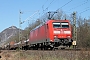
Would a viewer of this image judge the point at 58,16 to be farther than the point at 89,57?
Yes

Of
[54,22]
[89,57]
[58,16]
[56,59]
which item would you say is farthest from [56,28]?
[58,16]

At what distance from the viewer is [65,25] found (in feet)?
90.5

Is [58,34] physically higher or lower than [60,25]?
lower

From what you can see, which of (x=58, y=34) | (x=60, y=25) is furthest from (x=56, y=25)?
(x=58, y=34)

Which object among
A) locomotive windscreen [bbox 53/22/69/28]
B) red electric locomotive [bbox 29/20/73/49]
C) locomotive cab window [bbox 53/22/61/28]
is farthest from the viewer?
locomotive cab window [bbox 53/22/61/28]

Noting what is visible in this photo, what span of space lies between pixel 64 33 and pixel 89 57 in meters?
17.1

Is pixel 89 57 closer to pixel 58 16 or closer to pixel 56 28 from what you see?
pixel 56 28

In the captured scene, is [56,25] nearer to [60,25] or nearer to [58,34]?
[60,25]

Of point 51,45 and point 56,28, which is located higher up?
point 56,28

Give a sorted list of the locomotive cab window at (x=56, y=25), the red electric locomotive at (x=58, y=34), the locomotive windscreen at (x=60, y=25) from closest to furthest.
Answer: the red electric locomotive at (x=58, y=34)
the locomotive windscreen at (x=60, y=25)
the locomotive cab window at (x=56, y=25)

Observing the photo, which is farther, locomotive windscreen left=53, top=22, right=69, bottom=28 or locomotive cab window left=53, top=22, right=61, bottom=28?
locomotive cab window left=53, top=22, right=61, bottom=28

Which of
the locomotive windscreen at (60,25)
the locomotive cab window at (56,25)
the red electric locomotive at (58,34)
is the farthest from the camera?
the locomotive cab window at (56,25)

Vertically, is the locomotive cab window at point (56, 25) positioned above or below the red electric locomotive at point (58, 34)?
above

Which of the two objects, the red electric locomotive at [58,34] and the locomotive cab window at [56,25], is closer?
the red electric locomotive at [58,34]
